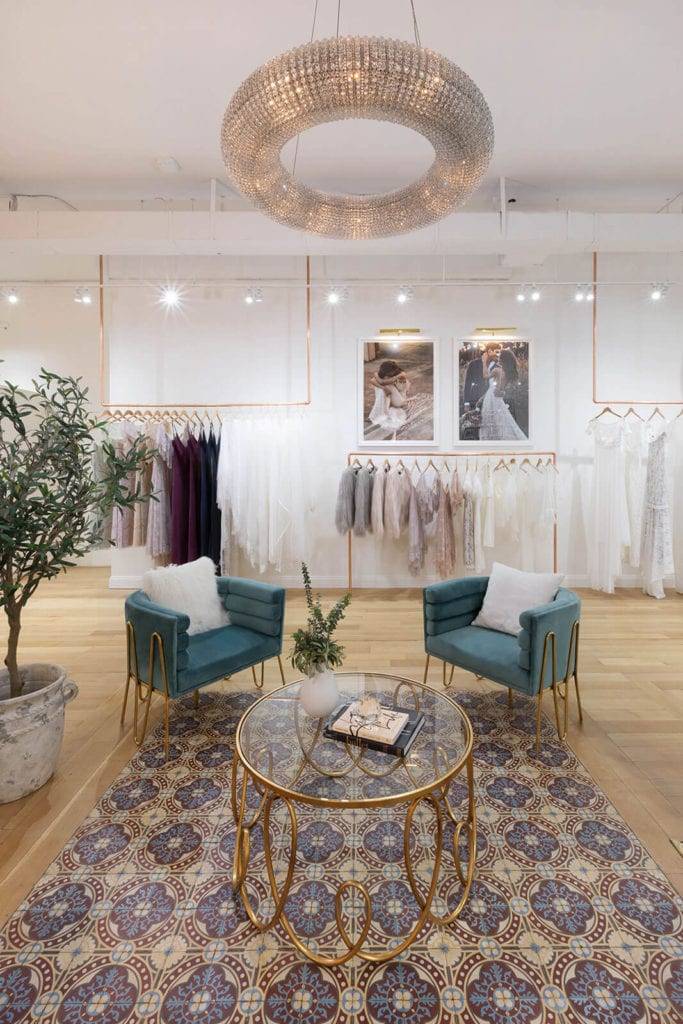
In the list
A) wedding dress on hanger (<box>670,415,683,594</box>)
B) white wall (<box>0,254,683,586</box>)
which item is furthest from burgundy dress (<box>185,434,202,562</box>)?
wedding dress on hanger (<box>670,415,683,594</box>)

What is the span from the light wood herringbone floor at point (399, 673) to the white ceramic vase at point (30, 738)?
0.27ft

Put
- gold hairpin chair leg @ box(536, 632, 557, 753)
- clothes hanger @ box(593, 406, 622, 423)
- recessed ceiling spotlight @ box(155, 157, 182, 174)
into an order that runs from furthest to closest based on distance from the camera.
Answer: clothes hanger @ box(593, 406, 622, 423) → recessed ceiling spotlight @ box(155, 157, 182, 174) → gold hairpin chair leg @ box(536, 632, 557, 753)

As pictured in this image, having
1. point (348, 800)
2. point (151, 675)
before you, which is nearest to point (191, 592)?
point (151, 675)

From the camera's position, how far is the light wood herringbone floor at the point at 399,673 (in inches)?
75.9

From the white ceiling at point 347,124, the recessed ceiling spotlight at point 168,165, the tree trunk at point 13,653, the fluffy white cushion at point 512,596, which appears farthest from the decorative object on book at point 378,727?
the recessed ceiling spotlight at point 168,165

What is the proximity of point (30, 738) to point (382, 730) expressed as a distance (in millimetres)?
1579

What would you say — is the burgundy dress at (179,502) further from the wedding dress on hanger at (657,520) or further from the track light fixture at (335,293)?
the wedding dress on hanger at (657,520)

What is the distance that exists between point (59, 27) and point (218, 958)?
13.9 ft

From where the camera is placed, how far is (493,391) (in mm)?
5199

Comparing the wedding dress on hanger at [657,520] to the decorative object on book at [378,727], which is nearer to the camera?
the decorative object on book at [378,727]

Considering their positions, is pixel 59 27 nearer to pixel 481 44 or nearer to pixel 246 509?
pixel 481 44

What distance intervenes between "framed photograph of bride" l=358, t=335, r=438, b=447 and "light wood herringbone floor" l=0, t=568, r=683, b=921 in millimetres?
→ 1773

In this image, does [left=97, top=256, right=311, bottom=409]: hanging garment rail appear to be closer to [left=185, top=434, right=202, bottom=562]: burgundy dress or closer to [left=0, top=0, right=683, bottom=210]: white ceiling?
[left=185, top=434, right=202, bottom=562]: burgundy dress

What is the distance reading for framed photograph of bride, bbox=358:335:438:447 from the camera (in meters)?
5.19
